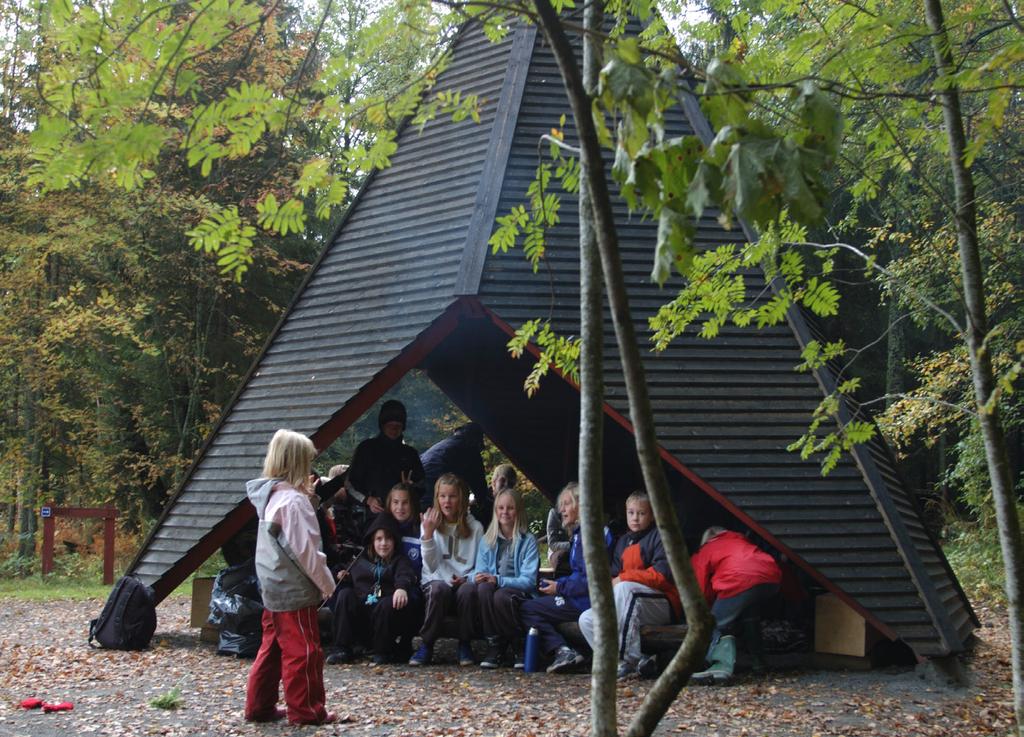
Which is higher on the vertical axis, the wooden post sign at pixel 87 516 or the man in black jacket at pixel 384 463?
the man in black jacket at pixel 384 463

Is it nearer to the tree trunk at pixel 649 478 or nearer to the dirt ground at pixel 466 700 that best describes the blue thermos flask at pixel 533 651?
the dirt ground at pixel 466 700

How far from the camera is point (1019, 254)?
1288 centimetres

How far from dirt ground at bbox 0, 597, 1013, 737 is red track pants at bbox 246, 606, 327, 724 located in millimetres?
105

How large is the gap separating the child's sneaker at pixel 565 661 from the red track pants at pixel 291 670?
1.98 m

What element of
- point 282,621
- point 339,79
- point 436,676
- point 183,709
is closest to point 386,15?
point 339,79

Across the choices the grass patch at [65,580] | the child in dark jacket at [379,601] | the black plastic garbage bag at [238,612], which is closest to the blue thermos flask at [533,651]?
the child in dark jacket at [379,601]

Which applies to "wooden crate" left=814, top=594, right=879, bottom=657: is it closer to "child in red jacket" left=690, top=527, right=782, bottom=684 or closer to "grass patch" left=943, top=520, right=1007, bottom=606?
"child in red jacket" left=690, top=527, right=782, bottom=684

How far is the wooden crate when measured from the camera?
7.12m

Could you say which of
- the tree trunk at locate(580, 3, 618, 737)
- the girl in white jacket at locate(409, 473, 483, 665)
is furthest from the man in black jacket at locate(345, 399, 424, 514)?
the tree trunk at locate(580, 3, 618, 737)

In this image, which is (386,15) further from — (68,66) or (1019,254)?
(1019,254)

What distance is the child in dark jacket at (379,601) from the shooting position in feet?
24.8

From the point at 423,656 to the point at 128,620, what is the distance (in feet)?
7.74

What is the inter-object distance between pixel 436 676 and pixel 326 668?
2.76 feet

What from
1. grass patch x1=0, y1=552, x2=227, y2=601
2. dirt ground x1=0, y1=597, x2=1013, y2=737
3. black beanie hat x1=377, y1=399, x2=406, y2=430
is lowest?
dirt ground x1=0, y1=597, x2=1013, y2=737
